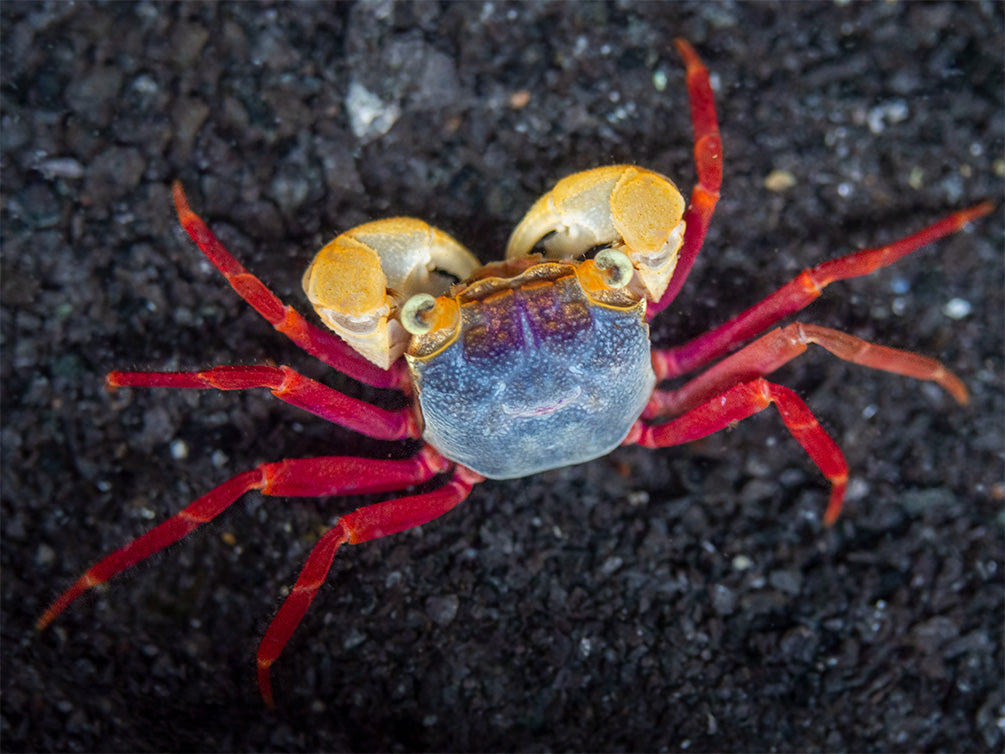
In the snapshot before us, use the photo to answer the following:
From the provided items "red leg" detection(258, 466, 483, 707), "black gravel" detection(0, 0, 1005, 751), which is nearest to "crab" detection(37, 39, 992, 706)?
"red leg" detection(258, 466, 483, 707)

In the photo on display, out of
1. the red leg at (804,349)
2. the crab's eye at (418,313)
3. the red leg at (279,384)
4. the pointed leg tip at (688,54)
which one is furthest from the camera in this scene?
the pointed leg tip at (688,54)

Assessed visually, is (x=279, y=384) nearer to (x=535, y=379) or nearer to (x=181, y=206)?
(x=181, y=206)

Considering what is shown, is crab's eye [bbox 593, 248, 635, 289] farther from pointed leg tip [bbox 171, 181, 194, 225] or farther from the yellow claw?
A: pointed leg tip [bbox 171, 181, 194, 225]

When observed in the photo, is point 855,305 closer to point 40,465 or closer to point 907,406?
point 907,406

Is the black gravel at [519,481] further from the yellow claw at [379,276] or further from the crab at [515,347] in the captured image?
the yellow claw at [379,276]

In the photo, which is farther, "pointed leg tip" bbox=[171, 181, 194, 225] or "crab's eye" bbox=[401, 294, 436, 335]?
"pointed leg tip" bbox=[171, 181, 194, 225]

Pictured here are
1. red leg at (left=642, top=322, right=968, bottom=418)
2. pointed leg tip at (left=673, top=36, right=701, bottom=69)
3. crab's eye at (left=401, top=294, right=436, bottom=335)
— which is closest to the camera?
crab's eye at (left=401, top=294, right=436, bottom=335)

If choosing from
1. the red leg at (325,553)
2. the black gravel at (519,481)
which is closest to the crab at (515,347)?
the red leg at (325,553)

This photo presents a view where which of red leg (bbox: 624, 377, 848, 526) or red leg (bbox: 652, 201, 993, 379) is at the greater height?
red leg (bbox: 652, 201, 993, 379)
